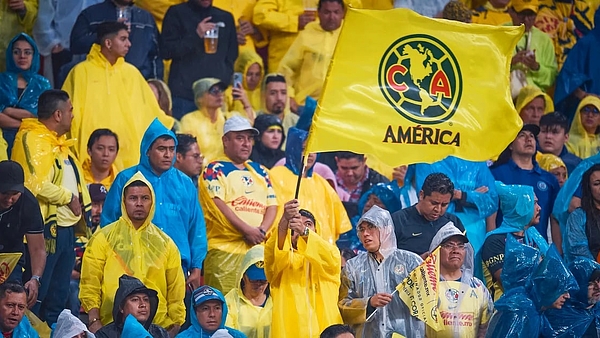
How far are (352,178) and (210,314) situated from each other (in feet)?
10.8

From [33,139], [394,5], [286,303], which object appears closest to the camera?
[286,303]

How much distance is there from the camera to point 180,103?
1398 cm

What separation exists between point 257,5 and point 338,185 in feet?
8.43

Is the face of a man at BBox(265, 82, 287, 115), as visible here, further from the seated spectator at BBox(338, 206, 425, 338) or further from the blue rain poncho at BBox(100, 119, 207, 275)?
the seated spectator at BBox(338, 206, 425, 338)

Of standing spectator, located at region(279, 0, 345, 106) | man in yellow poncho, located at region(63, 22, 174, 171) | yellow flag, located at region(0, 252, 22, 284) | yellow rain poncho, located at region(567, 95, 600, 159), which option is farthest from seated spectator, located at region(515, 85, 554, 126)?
yellow flag, located at region(0, 252, 22, 284)

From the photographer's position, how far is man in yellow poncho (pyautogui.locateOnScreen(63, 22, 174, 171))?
12.7 metres

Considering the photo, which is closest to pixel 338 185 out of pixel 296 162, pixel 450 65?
pixel 296 162

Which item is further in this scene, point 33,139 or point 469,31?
point 33,139

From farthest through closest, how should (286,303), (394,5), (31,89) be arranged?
(394,5), (31,89), (286,303)

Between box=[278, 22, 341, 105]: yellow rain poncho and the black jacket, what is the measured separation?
859mm

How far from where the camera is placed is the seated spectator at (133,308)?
32.5ft

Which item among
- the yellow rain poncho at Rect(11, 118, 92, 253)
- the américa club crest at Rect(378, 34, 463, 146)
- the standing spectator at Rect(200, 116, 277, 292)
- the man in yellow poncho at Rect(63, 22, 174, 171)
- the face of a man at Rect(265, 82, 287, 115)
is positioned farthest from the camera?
the face of a man at Rect(265, 82, 287, 115)

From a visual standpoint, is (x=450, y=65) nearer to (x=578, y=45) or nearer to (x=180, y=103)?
(x=180, y=103)

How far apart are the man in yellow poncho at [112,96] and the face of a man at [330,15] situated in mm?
2333
